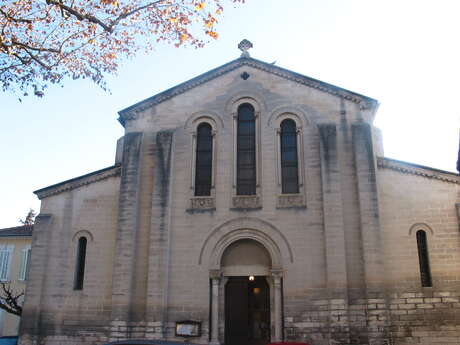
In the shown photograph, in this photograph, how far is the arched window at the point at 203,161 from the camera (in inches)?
706

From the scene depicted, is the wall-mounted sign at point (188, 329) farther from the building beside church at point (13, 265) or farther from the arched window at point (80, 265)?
the building beside church at point (13, 265)

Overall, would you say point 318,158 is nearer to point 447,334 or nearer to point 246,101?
point 246,101

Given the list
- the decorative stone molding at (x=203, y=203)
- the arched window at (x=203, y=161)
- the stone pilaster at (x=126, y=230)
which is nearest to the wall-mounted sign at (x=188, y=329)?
the stone pilaster at (x=126, y=230)

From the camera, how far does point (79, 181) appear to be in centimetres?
1884

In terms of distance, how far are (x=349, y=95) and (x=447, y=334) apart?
29.7ft

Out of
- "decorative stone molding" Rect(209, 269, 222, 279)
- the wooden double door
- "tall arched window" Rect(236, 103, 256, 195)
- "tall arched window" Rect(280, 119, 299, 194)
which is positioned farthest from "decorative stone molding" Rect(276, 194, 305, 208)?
"decorative stone molding" Rect(209, 269, 222, 279)

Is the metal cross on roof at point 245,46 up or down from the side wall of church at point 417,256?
up

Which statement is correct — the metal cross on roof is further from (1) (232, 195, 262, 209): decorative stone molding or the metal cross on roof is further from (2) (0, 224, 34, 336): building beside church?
(2) (0, 224, 34, 336): building beside church

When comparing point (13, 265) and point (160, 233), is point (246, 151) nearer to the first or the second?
point (160, 233)

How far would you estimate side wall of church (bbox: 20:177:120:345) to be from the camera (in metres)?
17.1

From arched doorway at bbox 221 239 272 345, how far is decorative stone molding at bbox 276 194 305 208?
1676 mm

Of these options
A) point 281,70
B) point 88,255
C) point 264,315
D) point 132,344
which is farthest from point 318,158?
point 132,344

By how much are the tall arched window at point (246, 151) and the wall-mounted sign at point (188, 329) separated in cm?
492

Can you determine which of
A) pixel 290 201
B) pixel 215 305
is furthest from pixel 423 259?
pixel 215 305
